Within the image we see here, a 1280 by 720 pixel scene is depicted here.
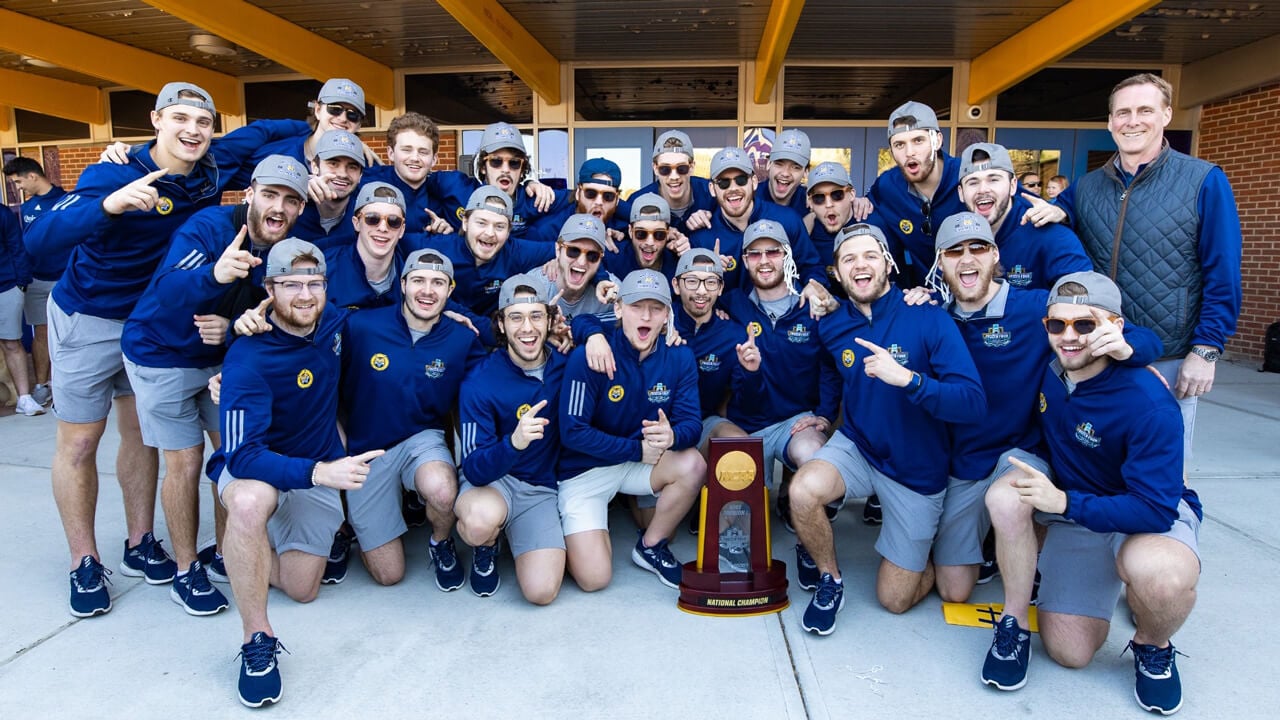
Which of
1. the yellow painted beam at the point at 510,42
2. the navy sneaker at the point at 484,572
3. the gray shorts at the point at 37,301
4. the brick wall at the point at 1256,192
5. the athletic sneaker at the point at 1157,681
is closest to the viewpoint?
the athletic sneaker at the point at 1157,681

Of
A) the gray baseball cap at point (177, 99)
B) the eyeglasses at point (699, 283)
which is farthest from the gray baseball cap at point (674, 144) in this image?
the gray baseball cap at point (177, 99)

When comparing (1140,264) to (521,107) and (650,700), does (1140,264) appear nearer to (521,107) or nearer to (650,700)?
(650,700)

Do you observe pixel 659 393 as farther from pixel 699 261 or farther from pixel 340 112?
pixel 340 112

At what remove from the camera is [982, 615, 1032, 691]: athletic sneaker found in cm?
287

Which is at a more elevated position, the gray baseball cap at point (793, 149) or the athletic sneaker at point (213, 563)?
the gray baseball cap at point (793, 149)

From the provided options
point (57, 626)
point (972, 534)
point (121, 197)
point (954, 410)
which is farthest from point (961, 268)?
point (57, 626)

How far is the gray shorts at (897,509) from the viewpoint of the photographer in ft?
11.6

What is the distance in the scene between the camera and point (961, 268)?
352cm

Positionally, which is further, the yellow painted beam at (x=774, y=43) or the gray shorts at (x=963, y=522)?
the yellow painted beam at (x=774, y=43)

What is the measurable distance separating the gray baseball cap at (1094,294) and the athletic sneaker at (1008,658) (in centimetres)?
125

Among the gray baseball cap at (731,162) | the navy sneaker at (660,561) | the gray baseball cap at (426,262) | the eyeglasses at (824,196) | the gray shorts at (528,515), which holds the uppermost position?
the gray baseball cap at (731,162)

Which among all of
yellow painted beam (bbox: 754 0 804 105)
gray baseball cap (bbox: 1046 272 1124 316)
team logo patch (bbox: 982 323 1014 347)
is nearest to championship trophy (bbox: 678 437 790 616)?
team logo patch (bbox: 982 323 1014 347)

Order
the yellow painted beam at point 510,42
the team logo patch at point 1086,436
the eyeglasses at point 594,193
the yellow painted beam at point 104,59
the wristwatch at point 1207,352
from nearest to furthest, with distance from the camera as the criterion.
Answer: the team logo patch at point 1086,436 → the wristwatch at point 1207,352 → the eyeglasses at point 594,193 → the yellow painted beam at point 510,42 → the yellow painted beam at point 104,59

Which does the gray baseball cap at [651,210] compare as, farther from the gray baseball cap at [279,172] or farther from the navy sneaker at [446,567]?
the navy sneaker at [446,567]
